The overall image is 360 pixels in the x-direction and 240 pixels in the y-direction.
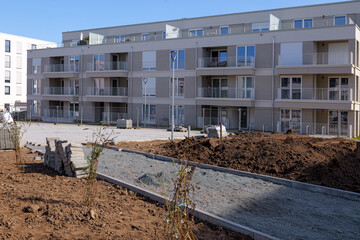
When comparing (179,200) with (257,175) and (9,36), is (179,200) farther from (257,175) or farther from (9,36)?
(9,36)

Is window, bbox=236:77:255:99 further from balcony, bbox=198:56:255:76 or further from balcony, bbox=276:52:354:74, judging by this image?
balcony, bbox=276:52:354:74

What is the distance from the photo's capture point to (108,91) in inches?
1634

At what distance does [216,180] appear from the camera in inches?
390

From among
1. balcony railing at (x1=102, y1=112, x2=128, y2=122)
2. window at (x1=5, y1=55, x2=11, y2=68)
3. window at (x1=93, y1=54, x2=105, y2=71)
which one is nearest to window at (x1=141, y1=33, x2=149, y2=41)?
window at (x1=93, y1=54, x2=105, y2=71)

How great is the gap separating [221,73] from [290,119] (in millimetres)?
7563

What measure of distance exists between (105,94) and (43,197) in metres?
35.1

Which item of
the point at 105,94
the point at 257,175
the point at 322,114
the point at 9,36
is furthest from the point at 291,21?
the point at 9,36

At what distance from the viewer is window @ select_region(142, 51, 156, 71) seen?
127 ft

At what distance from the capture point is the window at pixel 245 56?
33.1 metres

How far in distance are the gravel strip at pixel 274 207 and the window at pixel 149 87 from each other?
28183mm

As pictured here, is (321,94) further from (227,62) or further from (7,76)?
(7,76)

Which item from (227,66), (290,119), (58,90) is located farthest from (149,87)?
(290,119)

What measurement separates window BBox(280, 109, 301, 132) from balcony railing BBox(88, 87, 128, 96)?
17428mm

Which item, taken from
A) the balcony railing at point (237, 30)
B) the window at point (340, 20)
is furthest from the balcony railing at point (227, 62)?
the window at point (340, 20)
